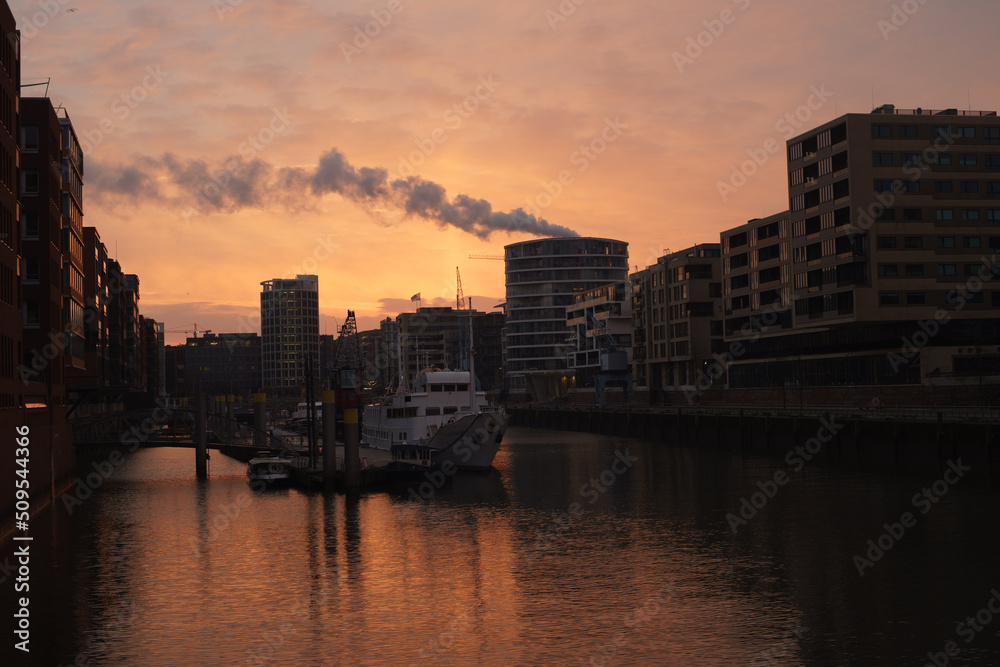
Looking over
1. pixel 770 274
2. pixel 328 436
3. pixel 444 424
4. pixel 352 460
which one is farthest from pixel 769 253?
pixel 352 460

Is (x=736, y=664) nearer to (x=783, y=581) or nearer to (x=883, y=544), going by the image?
(x=783, y=581)

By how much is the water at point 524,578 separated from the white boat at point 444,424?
44.8 feet

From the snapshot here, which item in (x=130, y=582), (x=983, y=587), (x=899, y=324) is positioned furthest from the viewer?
(x=899, y=324)

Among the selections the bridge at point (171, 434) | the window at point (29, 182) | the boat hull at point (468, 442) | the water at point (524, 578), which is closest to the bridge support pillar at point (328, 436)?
the water at point (524, 578)

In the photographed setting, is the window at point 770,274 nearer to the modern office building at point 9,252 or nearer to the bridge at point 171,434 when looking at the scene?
the bridge at point 171,434

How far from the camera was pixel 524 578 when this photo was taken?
4391cm

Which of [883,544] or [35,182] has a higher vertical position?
[35,182]

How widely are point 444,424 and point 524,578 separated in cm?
4865

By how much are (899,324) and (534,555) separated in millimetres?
90901

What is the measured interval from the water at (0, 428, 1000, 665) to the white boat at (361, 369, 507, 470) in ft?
44.8

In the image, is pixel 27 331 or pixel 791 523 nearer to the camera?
pixel 791 523

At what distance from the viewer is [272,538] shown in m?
57.2

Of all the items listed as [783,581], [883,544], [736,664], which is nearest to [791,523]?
[883,544]

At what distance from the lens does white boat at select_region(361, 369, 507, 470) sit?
3543 inches
